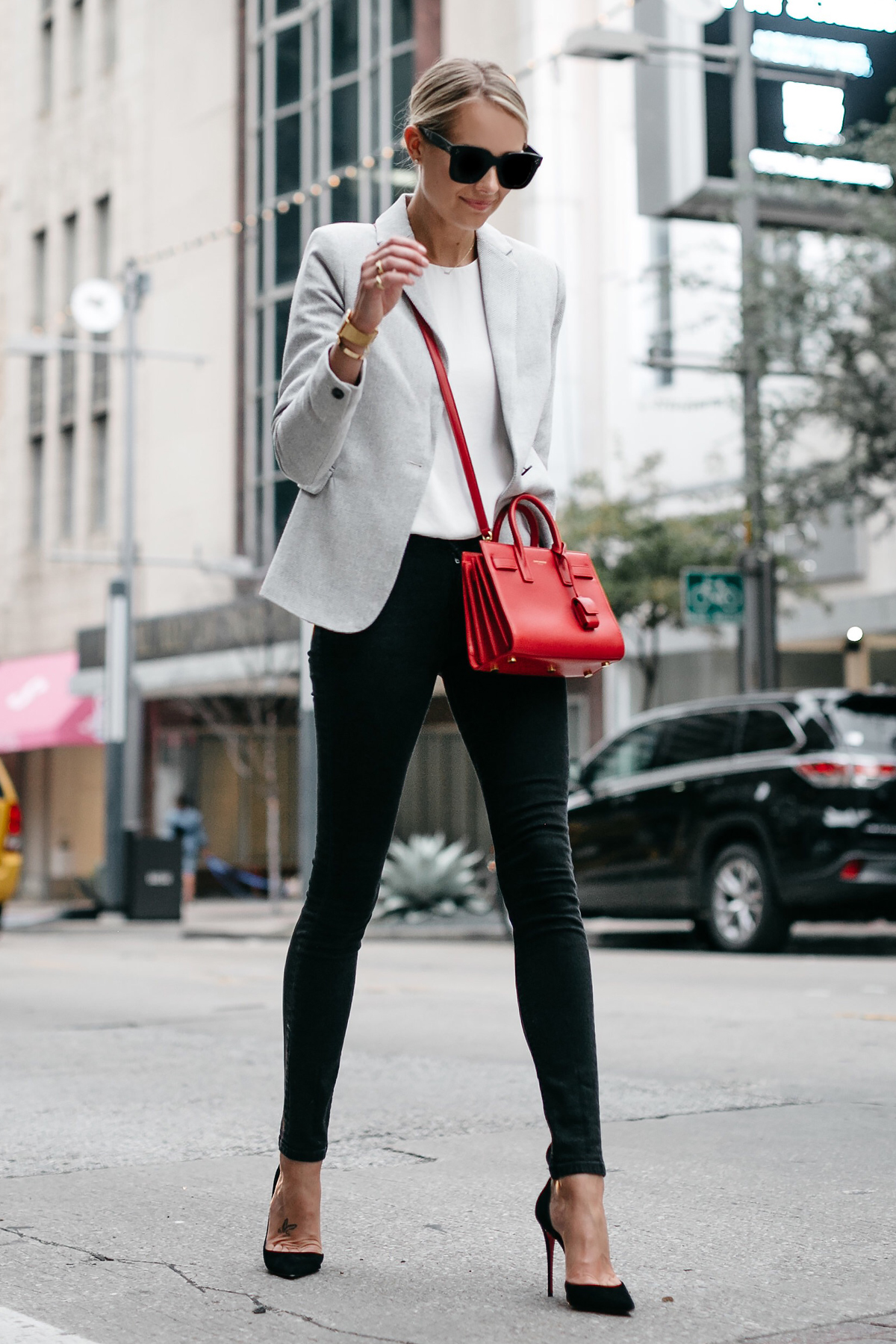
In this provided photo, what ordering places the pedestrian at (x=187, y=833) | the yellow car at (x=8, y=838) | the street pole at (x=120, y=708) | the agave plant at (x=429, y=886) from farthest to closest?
the pedestrian at (x=187, y=833) → the street pole at (x=120, y=708) → the agave plant at (x=429, y=886) → the yellow car at (x=8, y=838)

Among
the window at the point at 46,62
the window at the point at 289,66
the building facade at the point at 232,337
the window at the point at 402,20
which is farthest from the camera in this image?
the window at the point at 46,62

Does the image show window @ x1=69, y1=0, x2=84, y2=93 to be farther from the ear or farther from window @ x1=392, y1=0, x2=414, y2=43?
the ear

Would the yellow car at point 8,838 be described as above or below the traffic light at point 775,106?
below

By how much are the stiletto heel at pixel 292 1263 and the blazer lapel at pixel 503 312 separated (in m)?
1.33

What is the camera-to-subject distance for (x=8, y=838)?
15.1 m

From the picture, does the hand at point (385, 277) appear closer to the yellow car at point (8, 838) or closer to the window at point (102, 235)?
the yellow car at point (8, 838)

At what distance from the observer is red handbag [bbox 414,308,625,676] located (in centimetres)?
281

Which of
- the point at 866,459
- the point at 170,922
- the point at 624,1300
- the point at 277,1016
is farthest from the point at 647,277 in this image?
the point at 624,1300

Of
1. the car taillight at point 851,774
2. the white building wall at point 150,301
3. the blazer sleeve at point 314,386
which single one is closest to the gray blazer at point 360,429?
the blazer sleeve at point 314,386

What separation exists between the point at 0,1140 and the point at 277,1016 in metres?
3.17

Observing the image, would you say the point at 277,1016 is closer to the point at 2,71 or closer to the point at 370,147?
the point at 370,147

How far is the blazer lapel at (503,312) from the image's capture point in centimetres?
303

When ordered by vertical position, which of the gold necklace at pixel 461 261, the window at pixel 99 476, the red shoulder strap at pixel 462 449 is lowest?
the red shoulder strap at pixel 462 449

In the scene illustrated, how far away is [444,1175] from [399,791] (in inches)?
48.0
